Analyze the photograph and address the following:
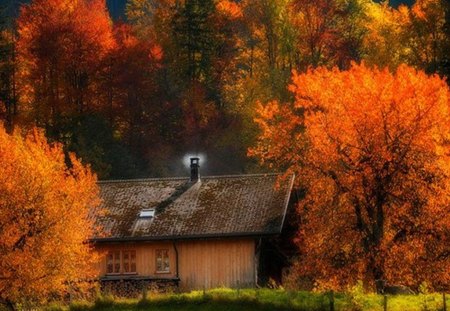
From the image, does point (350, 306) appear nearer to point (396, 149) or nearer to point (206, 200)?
point (396, 149)

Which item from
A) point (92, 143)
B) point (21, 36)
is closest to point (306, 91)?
point (92, 143)

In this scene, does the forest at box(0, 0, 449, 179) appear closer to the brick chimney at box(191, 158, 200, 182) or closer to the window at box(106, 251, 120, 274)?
the brick chimney at box(191, 158, 200, 182)

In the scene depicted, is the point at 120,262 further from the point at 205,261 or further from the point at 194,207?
the point at 194,207

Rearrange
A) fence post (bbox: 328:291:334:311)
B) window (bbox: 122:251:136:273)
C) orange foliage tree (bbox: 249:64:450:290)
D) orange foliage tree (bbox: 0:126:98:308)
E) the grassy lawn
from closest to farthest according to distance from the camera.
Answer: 1. the grassy lawn
2. fence post (bbox: 328:291:334:311)
3. orange foliage tree (bbox: 249:64:450:290)
4. orange foliage tree (bbox: 0:126:98:308)
5. window (bbox: 122:251:136:273)

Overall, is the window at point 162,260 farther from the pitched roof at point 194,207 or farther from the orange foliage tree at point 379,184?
the orange foliage tree at point 379,184

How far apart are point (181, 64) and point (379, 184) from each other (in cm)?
4424

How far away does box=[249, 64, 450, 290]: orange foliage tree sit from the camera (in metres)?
41.0

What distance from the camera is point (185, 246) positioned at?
50719 mm

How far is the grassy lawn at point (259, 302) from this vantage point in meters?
35.4

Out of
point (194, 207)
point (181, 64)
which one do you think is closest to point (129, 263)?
point (194, 207)

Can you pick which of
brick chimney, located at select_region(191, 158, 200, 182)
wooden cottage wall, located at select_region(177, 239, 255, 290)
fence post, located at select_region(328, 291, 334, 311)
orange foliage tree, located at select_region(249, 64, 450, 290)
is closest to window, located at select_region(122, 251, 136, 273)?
wooden cottage wall, located at select_region(177, 239, 255, 290)

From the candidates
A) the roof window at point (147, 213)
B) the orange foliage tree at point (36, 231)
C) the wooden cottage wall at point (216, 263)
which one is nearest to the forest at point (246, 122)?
the orange foliage tree at point (36, 231)

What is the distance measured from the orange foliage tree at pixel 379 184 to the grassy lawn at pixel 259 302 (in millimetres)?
3977

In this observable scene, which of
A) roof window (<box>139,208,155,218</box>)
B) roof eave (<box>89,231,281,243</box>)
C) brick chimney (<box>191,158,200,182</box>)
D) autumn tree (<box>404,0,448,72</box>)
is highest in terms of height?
autumn tree (<box>404,0,448,72</box>)
